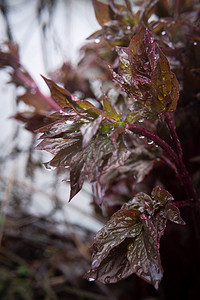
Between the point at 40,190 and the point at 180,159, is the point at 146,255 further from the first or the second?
the point at 40,190

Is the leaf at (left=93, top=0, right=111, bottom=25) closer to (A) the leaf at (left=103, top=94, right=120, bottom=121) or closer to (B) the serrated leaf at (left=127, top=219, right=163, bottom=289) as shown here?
(A) the leaf at (left=103, top=94, right=120, bottom=121)

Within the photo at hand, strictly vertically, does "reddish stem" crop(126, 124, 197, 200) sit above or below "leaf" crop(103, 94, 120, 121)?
below

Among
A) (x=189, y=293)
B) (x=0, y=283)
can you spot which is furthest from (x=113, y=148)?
(x=0, y=283)

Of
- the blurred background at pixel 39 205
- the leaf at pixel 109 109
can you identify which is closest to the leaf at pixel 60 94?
the leaf at pixel 109 109

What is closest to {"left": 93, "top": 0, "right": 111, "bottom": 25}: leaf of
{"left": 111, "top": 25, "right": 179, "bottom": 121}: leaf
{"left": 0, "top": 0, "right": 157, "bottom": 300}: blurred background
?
{"left": 0, "top": 0, "right": 157, "bottom": 300}: blurred background

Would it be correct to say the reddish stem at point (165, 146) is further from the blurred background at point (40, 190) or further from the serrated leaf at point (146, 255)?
the blurred background at point (40, 190)

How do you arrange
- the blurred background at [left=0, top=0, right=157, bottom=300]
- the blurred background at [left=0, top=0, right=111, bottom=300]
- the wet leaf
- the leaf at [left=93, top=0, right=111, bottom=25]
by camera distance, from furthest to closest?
the blurred background at [left=0, top=0, right=111, bottom=300] → the blurred background at [left=0, top=0, right=157, bottom=300] → the leaf at [left=93, top=0, right=111, bottom=25] → the wet leaf

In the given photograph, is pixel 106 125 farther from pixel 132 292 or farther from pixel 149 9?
pixel 132 292

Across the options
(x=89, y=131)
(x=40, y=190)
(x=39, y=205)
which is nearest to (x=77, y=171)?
(x=89, y=131)
